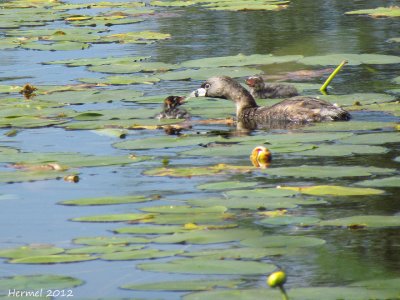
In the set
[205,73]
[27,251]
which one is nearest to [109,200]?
[27,251]

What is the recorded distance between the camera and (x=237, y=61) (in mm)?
15398

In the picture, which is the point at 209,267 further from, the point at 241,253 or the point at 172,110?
the point at 172,110

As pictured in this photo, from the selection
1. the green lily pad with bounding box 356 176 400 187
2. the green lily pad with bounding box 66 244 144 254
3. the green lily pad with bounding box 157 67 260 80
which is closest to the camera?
the green lily pad with bounding box 66 244 144 254

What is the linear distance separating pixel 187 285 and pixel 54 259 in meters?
0.92

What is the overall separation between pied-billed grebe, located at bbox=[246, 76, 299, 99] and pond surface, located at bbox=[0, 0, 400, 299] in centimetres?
32

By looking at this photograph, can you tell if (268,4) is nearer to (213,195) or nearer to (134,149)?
(134,149)

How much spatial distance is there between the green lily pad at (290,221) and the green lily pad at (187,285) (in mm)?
1296

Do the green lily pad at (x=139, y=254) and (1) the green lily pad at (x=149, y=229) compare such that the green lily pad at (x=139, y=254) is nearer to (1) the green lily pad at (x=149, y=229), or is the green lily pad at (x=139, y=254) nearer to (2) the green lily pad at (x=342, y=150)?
(1) the green lily pad at (x=149, y=229)

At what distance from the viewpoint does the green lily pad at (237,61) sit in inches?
598

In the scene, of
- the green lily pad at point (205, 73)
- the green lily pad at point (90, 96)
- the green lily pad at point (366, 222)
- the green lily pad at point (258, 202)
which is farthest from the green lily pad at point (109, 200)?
the green lily pad at point (205, 73)

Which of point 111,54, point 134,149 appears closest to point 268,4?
point 111,54

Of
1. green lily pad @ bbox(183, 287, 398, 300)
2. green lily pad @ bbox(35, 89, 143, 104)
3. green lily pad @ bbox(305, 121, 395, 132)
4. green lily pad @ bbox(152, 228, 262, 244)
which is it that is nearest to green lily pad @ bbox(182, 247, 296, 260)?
green lily pad @ bbox(152, 228, 262, 244)

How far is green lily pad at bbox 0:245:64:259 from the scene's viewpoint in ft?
23.7

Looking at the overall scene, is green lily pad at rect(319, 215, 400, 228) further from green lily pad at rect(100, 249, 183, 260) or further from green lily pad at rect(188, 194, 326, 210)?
green lily pad at rect(100, 249, 183, 260)
